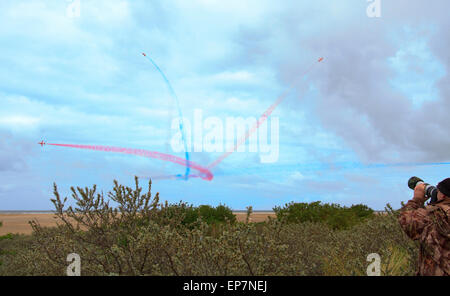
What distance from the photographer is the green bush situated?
18.6m

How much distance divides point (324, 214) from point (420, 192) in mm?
15116

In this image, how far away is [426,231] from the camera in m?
5.07

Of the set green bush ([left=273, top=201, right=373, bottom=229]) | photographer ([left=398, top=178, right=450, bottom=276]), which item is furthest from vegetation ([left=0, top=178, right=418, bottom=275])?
green bush ([left=273, top=201, right=373, bottom=229])

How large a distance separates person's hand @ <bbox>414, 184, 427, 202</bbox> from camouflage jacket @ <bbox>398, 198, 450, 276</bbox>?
0.75 ft

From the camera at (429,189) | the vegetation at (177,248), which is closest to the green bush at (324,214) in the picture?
the vegetation at (177,248)

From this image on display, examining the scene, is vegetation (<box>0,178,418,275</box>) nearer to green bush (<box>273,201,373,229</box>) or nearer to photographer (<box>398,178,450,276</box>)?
photographer (<box>398,178,450,276</box>)

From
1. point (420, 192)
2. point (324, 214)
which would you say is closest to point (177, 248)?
point (420, 192)

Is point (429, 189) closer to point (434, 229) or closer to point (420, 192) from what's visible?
point (420, 192)

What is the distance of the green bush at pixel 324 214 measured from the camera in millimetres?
18562

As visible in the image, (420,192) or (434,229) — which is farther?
(420,192)

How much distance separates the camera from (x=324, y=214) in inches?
794

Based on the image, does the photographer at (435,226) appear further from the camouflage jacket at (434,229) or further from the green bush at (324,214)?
the green bush at (324,214)

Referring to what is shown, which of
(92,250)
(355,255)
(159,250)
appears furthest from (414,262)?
(92,250)

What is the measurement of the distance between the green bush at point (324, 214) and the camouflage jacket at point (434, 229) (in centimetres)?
1253
